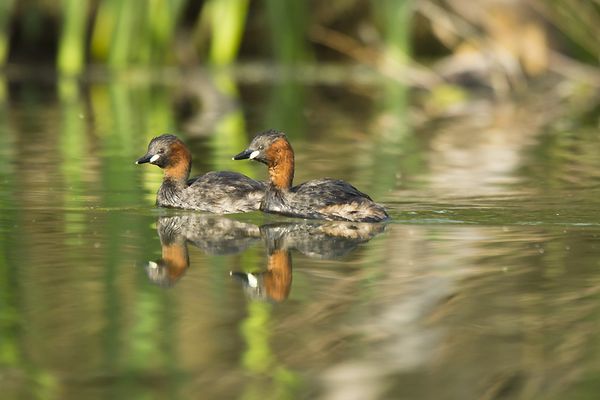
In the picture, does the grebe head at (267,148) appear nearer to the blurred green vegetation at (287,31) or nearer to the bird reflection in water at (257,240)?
the bird reflection in water at (257,240)

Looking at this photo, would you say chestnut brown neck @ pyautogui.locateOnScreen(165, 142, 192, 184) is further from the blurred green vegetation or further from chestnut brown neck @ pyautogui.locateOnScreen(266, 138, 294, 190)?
the blurred green vegetation

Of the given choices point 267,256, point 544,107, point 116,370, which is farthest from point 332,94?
point 116,370

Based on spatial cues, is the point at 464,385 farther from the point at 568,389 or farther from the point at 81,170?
the point at 81,170

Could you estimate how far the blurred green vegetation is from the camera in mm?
19719

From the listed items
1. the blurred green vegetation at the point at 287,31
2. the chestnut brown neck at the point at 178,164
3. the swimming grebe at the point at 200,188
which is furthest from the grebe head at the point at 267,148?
the blurred green vegetation at the point at 287,31

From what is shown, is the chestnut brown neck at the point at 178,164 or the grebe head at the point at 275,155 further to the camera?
the chestnut brown neck at the point at 178,164

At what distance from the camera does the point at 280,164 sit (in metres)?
9.07

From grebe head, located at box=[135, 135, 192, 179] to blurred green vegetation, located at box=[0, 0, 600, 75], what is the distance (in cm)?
739

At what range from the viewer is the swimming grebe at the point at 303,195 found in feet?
27.3

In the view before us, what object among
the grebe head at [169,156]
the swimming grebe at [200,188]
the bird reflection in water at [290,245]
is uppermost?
the grebe head at [169,156]

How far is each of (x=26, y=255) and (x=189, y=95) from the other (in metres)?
13.0

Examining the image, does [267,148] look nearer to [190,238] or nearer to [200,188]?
[200,188]

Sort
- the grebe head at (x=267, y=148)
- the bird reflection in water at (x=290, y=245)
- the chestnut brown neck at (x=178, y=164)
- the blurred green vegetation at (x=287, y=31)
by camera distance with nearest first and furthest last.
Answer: the bird reflection in water at (x=290, y=245) < the grebe head at (x=267, y=148) < the chestnut brown neck at (x=178, y=164) < the blurred green vegetation at (x=287, y=31)

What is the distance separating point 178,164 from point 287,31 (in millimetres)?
11585
